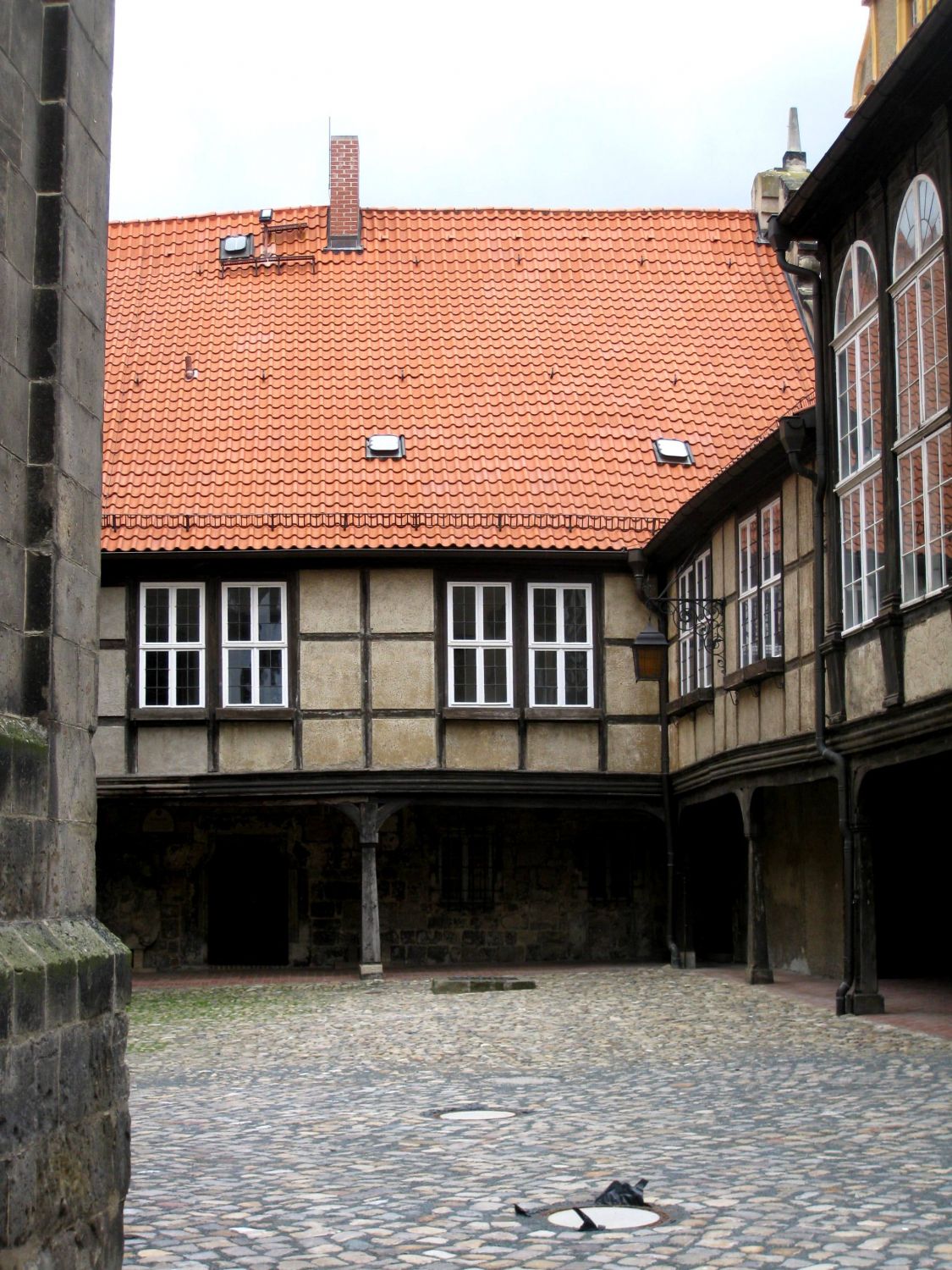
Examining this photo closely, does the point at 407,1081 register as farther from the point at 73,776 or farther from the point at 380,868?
the point at 380,868

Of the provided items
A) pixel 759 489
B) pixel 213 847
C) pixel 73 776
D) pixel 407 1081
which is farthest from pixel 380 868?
pixel 73 776

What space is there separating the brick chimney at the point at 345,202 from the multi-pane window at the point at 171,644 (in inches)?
288

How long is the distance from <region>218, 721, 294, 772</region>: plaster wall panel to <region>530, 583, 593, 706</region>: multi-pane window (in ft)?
9.70

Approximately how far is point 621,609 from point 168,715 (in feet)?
18.2

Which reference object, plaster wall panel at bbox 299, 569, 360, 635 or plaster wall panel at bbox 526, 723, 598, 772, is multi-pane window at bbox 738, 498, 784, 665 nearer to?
plaster wall panel at bbox 526, 723, 598, 772

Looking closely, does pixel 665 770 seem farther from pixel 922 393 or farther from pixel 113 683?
pixel 922 393

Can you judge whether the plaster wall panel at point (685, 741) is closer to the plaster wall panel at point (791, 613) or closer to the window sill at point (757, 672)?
→ the window sill at point (757, 672)

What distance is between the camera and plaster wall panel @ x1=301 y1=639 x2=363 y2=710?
824 inches

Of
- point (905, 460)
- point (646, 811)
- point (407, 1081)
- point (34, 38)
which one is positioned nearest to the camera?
point (34, 38)

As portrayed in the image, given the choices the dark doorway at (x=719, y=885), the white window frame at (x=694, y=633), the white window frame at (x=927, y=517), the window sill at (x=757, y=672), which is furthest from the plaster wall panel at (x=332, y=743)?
the white window frame at (x=927, y=517)

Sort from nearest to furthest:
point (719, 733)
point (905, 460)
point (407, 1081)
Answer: point (407, 1081), point (905, 460), point (719, 733)

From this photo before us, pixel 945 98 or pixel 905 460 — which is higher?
pixel 945 98

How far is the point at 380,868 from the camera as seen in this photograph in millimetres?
22922

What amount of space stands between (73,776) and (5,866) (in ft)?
2.14
